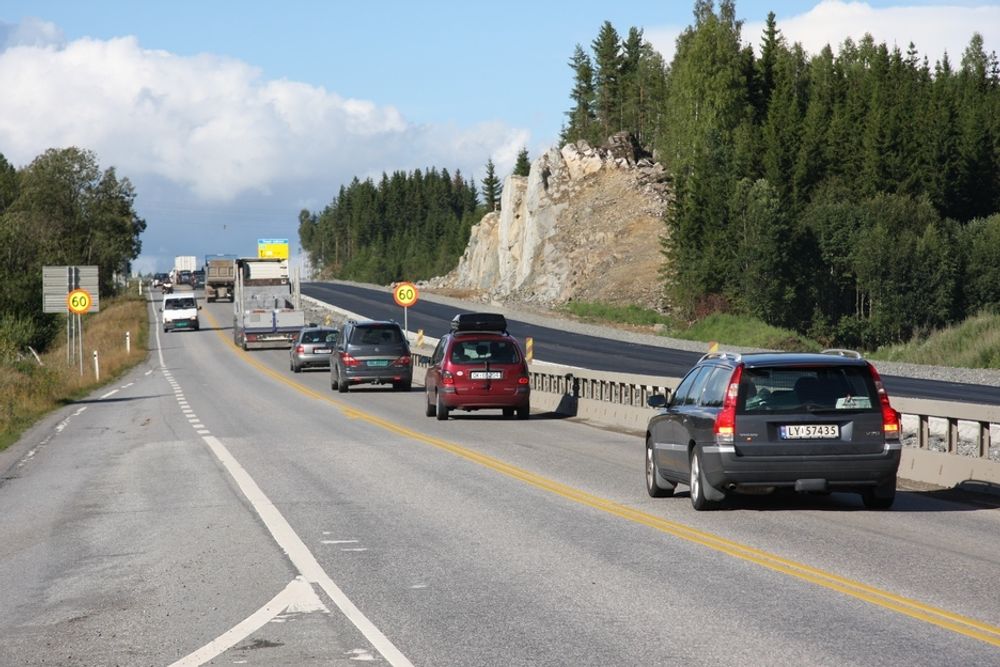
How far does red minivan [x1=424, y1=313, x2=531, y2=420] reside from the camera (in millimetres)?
27781

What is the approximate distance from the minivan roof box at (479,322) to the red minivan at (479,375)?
10.5 meters

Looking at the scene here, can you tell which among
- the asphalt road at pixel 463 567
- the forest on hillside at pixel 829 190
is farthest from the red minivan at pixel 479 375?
the forest on hillside at pixel 829 190

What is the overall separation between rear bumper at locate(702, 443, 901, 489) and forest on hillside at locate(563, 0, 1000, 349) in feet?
224

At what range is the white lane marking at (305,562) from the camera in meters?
7.50

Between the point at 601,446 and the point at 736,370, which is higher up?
the point at 736,370

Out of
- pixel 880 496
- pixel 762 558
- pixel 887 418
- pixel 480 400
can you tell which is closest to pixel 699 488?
pixel 880 496

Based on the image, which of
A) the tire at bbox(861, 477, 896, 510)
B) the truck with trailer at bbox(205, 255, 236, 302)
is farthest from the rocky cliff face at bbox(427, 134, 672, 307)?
the tire at bbox(861, 477, 896, 510)

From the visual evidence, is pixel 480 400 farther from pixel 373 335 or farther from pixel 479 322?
pixel 479 322

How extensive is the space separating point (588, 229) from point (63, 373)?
2434 inches

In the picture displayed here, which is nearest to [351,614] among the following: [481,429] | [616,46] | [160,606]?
[160,606]

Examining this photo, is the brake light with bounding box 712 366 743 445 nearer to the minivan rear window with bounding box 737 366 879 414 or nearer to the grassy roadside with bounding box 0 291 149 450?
the minivan rear window with bounding box 737 366 879 414

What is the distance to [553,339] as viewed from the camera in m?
70.8

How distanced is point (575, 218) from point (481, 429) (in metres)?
83.6

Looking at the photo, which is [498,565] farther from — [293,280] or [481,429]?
[293,280]
